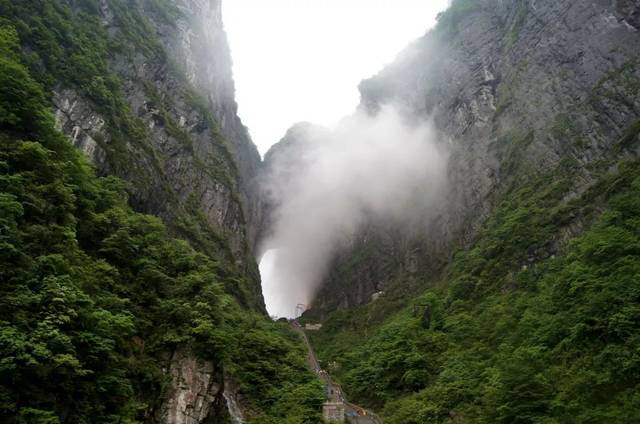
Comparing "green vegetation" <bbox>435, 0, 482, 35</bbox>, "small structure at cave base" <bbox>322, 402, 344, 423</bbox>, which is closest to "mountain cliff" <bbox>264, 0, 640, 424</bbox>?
"green vegetation" <bbox>435, 0, 482, 35</bbox>

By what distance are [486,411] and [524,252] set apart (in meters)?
18.5

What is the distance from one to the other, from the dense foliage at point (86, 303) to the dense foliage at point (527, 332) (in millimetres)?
8201

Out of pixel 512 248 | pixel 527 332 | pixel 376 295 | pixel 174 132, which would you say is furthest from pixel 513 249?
pixel 174 132

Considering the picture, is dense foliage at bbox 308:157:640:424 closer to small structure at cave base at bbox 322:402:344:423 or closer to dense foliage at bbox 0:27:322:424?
small structure at cave base at bbox 322:402:344:423

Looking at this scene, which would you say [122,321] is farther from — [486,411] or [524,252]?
[524,252]

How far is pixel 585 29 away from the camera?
4591 centimetres

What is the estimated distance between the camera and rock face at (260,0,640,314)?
129 ft

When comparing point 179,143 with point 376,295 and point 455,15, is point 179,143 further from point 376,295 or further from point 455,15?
point 455,15

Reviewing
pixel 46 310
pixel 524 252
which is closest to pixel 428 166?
pixel 524 252

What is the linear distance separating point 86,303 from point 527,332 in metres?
19.6

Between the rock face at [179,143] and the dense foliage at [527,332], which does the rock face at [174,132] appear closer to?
the rock face at [179,143]

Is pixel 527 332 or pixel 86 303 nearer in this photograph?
pixel 86 303

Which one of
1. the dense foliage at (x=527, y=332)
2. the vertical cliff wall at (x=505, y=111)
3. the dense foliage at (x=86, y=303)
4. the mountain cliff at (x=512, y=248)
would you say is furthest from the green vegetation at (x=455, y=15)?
the dense foliage at (x=86, y=303)

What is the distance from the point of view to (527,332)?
2216 cm
